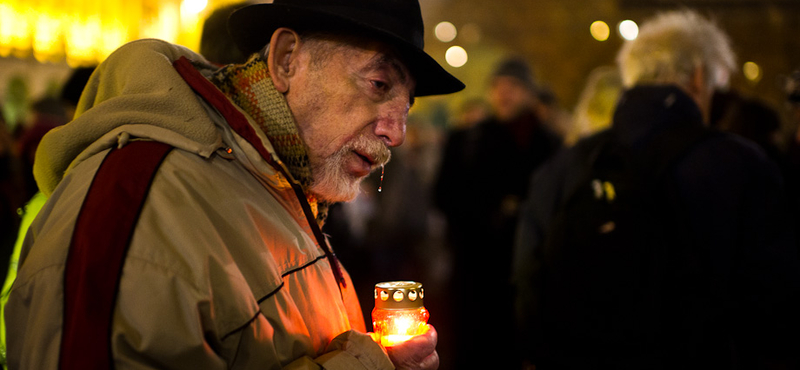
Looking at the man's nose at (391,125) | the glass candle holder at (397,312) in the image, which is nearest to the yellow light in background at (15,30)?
the man's nose at (391,125)

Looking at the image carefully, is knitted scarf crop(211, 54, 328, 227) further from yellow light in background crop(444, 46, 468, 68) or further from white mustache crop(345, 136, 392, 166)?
yellow light in background crop(444, 46, 468, 68)

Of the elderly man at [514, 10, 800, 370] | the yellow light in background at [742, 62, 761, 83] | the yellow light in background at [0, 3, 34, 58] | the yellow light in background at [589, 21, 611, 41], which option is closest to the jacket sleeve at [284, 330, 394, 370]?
the elderly man at [514, 10, 800, 370]

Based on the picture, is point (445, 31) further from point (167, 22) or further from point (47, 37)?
point (47, 37)

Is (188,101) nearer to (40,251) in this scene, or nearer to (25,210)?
(40,251)

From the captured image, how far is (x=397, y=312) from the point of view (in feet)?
4.72

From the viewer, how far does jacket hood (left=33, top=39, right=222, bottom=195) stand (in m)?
1.26

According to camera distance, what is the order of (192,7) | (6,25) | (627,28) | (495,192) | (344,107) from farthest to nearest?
(627,28), (6,25), (192,7), (495,192), (344,107)

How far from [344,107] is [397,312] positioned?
0.52 meters

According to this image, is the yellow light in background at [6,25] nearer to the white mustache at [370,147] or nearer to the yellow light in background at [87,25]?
the yellow light in background at [87,25]

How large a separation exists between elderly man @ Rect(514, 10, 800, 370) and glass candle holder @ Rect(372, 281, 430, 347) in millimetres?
1087

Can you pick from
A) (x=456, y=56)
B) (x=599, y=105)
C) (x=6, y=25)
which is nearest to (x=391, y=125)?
(x=599, y=105)

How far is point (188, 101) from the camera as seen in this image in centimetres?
130

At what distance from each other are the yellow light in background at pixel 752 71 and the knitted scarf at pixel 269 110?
11944mm

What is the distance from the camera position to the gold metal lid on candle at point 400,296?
142 centimetres
